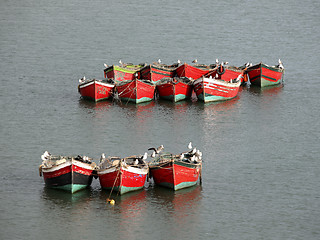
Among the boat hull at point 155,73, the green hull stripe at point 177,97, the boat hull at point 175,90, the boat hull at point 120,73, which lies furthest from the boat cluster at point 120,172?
the boat hull at point 120,73

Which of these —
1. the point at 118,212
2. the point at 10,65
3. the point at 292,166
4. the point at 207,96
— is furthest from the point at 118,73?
the point at 118,212

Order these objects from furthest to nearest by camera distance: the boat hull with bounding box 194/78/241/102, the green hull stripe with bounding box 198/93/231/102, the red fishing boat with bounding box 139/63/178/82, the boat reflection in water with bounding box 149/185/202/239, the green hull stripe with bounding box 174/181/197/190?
the red fishing boat with bounding box 139/63/178/82 < the green hull stripe with bounding box 198/93/231/102 < the boat hull with bounding box 194/78/241/102 < the green hull stripe with bounding box 174/181/197/190 < the boat reflection in water with bounding box 149/185/202/239

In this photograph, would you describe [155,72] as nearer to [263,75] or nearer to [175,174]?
[263,75]

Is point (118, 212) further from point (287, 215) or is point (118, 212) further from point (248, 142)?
point (248, 142)

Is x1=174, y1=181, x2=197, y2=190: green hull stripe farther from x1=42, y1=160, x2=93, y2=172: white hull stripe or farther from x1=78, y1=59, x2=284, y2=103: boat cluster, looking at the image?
x1=78, y1=59, x2=284, y2=103: boat cluster

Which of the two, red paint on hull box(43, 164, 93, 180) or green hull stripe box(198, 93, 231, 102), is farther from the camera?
green hull stripe box(198, 93, 231, 102)

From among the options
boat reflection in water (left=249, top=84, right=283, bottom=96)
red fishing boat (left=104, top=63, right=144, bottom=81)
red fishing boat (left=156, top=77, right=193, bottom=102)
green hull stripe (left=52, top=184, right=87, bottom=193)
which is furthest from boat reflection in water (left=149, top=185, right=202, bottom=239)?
boat reflection in water (left=249, top=84, right=283, bottom=96)

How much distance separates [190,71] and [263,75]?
28.5 ft

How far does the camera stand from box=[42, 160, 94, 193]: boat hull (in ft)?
195

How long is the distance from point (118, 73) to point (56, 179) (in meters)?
29.7

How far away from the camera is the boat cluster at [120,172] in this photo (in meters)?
59.8

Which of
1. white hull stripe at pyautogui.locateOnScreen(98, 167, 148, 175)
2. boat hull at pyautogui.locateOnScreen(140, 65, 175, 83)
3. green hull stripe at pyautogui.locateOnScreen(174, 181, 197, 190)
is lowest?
green hull stripe at pyautogui.locateOnScreen(174, 181, 197, 190)

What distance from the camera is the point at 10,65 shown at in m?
103

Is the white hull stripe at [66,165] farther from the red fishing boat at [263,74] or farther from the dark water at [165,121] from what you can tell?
the red fishing boat at [263,74]
